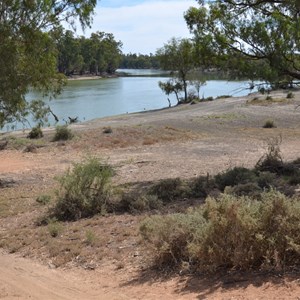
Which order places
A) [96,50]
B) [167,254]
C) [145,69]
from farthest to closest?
[145,69]
[96,50]
[167,254]

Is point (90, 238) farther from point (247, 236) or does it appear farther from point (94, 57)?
point (94, 57)

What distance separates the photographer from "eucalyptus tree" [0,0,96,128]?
11305mm

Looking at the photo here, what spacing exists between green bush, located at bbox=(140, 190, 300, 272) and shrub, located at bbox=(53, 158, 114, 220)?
3540 millimetres

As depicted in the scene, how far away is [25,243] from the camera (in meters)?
7.26

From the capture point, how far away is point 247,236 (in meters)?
4.82

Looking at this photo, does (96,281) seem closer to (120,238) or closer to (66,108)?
(120,238)

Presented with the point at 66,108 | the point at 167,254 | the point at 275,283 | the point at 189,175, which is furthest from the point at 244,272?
the point at 66,108

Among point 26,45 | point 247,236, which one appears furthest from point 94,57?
point 247,236

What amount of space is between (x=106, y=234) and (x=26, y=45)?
617 centimetres

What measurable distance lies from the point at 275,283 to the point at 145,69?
178705 mm

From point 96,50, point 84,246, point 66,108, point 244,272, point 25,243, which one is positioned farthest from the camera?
point 96,50

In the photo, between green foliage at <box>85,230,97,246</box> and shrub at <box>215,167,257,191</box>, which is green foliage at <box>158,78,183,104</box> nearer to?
shrub at <box>215,167,257,191</box>

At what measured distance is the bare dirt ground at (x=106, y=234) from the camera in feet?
15.5

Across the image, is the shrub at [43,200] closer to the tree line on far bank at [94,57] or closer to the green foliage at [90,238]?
the green foliage at [90,238]
